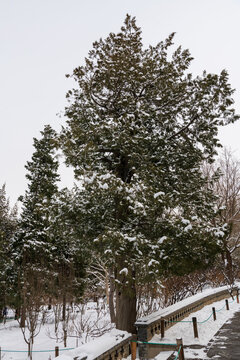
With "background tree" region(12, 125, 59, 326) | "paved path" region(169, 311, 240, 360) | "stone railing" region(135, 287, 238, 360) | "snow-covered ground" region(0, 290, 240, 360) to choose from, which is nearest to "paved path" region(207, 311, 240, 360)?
"paved path" region(169, 311, 240, 360)

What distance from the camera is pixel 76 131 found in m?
9.75

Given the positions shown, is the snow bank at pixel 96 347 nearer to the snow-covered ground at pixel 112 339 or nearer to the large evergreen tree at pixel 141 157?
the snow-covered ground at pixel 112 339

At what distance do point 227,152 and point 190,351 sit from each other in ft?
82.0

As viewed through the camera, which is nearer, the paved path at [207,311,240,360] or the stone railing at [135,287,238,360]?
the paved path at [207,311,240,360]

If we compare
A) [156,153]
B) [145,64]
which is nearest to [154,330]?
[156,153]

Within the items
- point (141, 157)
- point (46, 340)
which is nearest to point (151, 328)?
point (141, 157)

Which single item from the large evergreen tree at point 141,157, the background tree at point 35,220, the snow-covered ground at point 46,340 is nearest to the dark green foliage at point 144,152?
the large evergreen tree at point 141,157

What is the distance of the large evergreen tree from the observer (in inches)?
336

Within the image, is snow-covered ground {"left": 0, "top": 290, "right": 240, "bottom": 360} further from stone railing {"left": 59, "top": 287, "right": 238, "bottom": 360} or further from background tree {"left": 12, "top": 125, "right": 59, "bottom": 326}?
background tree {"left": 12, "top": 125, "right": 59, "bottom": 326}

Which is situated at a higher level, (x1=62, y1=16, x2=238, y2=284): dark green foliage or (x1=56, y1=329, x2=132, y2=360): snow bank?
(x1=62, y1=16, x2=238, y2=284): dark green foliage

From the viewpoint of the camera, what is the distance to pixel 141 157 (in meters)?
9.91

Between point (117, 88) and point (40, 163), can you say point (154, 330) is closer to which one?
point (117, 88)

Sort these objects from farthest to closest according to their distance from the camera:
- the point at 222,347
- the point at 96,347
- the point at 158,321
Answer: the point at 158,321
the point at 222,347
the point at 96,347

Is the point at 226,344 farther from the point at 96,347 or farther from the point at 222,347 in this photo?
the point at 96,347
